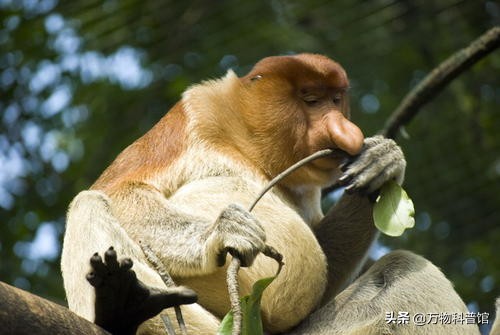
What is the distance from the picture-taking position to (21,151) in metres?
8.61

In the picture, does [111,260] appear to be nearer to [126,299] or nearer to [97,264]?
[97,264]

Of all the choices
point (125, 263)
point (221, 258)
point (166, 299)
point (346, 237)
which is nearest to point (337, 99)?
point (346, 237)

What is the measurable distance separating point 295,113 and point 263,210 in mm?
660

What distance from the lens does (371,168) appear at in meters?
4.41

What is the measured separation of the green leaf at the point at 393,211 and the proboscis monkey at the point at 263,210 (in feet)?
0.42

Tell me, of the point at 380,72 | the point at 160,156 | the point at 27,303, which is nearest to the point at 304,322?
the point at 160,156

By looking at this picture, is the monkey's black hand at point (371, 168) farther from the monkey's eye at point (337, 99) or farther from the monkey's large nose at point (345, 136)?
the monkey's eye at point (337, 99)

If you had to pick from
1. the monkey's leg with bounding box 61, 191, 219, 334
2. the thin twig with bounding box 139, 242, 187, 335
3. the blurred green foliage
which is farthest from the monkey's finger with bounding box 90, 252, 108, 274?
the blurred green foliage

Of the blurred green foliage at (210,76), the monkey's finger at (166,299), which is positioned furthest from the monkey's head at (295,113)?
the blurred green foliage at (210,76)

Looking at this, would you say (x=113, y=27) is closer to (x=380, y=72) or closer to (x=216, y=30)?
(x=216, y=30)

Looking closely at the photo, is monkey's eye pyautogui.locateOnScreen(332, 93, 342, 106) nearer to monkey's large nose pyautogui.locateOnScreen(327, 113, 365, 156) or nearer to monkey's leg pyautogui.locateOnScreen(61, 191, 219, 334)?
monkey's large nose pyautogui.locateOnScreen(327, 113, 365, 156)

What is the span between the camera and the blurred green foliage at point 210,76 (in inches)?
320

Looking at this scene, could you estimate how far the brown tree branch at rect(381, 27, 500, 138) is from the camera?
535 cm

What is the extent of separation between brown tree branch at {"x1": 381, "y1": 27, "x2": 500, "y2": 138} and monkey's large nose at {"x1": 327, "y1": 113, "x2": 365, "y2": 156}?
1.25 m
